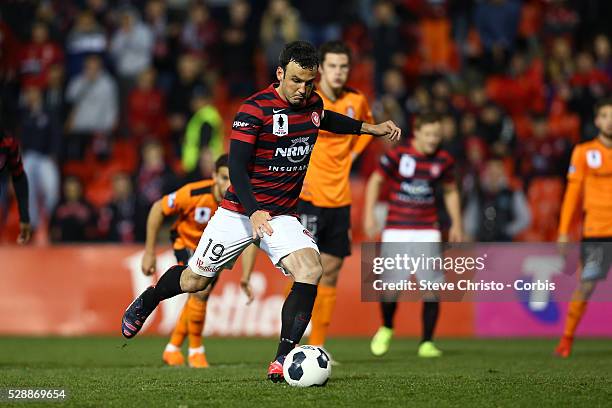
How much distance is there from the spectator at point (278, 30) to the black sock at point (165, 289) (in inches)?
409

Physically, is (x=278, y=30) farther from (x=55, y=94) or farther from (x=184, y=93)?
(x=55, y=94)

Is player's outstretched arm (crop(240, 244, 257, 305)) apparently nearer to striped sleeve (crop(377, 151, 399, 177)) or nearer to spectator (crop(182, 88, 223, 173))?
striped sleeve (crop(377, 151, 399, 177))

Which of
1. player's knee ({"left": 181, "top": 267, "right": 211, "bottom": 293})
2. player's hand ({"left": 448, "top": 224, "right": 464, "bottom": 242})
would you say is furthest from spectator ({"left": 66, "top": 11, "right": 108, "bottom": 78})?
player's knee ({"left": 181, "top": 267, "right": 211, "bottom": 293})

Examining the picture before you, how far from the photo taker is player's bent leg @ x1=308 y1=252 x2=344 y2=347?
9.62 metres

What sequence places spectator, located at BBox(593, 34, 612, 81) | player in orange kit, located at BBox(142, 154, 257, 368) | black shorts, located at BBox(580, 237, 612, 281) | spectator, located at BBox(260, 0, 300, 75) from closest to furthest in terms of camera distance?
player in orange kit, located at BBox(142, 154, 257, 368) → black shorts, located at BBox(580, 237, 612, 281) → spectator, located at BBox(593, 34, 612, 81) → spectator, located at BBox(260, 0, 300, 75)

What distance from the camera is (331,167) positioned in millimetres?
9648

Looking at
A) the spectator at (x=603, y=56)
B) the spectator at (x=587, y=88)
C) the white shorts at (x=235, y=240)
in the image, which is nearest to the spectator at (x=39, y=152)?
the spectator at (x=587, y=88)

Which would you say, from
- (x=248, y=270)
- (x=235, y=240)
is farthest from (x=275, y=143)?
(x=248, y=270)

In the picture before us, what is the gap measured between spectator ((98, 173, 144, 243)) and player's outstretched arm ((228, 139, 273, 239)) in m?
8.76

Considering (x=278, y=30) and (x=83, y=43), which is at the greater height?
(x=278, y=30)

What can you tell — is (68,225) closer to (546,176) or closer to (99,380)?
(546,176)

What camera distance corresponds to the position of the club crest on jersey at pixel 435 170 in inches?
428

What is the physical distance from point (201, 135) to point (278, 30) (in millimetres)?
3023

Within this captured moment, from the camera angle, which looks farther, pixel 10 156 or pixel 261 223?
pixel 10 156
